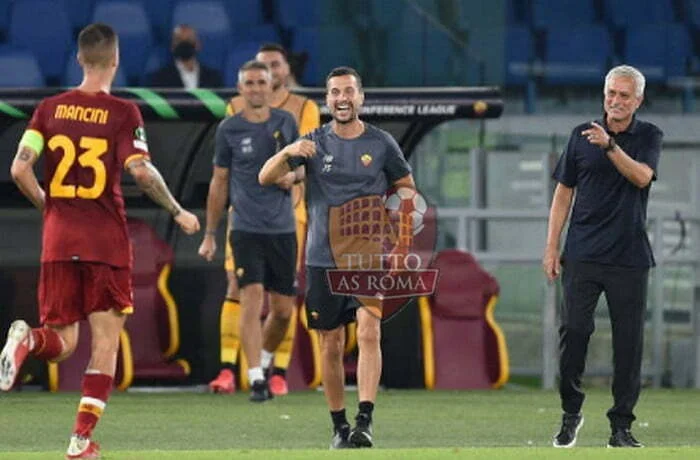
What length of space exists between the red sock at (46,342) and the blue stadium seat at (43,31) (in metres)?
10.7

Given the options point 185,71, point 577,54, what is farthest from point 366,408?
point 577,54

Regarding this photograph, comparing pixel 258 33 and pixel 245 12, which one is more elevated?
pixel 245 12

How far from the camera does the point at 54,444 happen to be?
11.1m

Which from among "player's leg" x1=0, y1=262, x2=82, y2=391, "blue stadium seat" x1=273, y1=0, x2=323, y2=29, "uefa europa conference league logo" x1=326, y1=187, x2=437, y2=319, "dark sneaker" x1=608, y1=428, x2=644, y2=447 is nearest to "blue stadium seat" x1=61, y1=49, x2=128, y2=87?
"blue stadium seat" x1=273, y1=0, x2=323, y2=29

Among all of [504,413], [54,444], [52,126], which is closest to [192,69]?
[504,413]

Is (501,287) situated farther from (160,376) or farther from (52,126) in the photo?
(52,126)

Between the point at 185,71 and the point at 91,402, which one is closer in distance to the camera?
the point at 91,402

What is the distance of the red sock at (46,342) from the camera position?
363 inches

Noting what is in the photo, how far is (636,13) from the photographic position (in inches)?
875

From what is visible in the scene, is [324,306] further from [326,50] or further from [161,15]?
[161,15]

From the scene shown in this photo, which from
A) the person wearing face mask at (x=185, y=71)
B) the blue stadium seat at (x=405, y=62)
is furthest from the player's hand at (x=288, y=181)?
the blue stadium seat at (x=405, y=62)

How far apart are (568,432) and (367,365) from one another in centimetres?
105

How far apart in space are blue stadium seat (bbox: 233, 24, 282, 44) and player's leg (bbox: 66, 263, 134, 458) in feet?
37.2

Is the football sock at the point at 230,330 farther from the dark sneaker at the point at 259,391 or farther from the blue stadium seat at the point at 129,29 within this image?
the blue stadium seat at the point at 129,29
